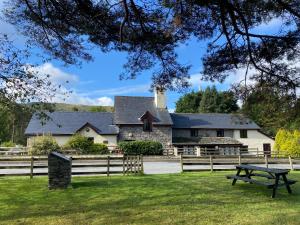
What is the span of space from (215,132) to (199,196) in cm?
3761

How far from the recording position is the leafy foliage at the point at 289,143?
128ft

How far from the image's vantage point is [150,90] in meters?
10.1

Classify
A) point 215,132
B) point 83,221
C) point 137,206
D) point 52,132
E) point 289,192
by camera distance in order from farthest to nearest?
point 215,132, point 52,132, point 289,192, point 137,206, point 83,221

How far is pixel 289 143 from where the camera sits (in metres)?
40.2

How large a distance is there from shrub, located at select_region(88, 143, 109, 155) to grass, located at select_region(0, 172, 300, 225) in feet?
85.5

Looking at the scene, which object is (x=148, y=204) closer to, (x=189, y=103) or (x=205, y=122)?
(x=205, y=122)

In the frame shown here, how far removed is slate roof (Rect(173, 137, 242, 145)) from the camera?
45.2 m

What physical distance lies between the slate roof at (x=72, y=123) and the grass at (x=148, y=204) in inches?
1186

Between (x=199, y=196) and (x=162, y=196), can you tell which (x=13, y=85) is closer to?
(x=162, y=196)

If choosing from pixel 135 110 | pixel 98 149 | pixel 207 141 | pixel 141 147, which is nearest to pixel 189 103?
pixel 207 141

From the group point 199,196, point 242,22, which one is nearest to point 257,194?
point 199,196

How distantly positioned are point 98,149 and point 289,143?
20.0 m

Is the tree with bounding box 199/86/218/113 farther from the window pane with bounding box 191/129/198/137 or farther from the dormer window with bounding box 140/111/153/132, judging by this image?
the dormer window with bounding box 140/111/153/132

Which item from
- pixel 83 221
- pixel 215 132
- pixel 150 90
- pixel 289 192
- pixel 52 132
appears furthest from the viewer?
pixel 215 132
